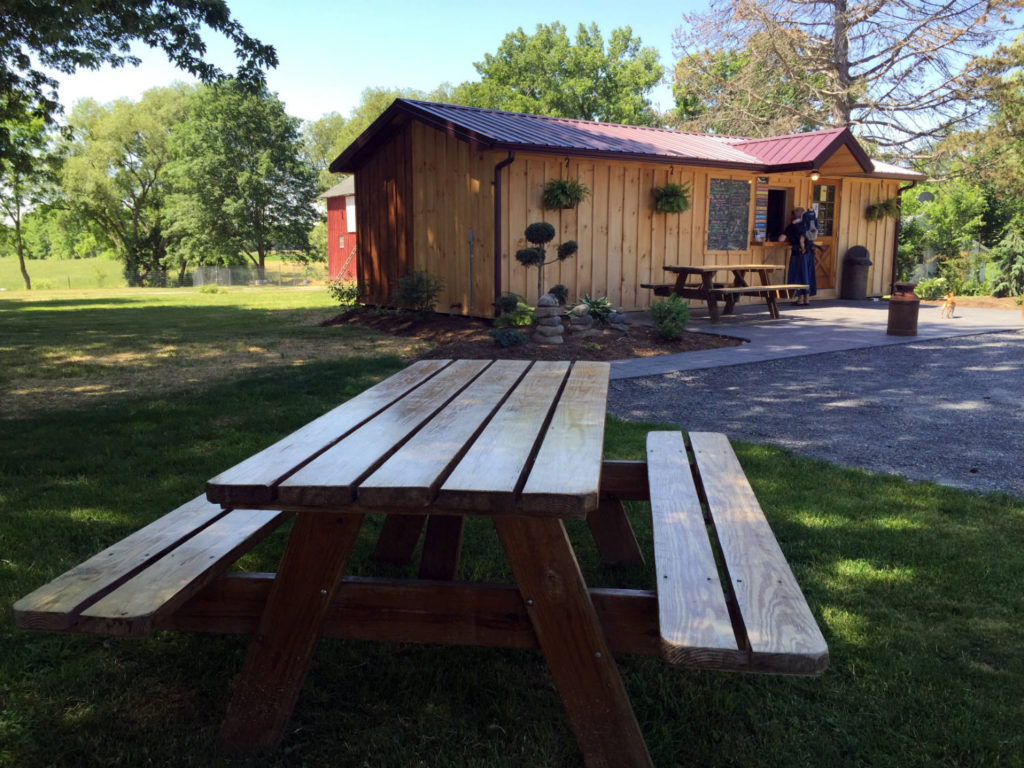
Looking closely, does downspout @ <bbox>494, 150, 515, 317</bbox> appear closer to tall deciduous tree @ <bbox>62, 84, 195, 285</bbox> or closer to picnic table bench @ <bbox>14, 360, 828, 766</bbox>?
picnic table bench @ <bbox>14, 360, 828, 766</bbox>

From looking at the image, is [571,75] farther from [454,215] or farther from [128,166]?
[454,215]

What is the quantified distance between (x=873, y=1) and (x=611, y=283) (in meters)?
16.1

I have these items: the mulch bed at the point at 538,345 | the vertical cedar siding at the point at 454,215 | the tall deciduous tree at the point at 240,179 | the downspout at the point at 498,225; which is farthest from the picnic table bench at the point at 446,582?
the tall deciduous tree at the point at 240,179

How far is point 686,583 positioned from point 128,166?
4783cm

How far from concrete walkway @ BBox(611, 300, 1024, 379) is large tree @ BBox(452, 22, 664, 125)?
101 ft

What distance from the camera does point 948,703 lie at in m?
2.06

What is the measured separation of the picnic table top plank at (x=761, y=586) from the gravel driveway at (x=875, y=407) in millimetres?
2375

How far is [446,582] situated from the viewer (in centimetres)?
189

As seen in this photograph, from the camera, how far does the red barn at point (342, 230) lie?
25.6m

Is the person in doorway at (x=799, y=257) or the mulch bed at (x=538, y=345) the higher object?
the person in doorway at (x=799, y=257)

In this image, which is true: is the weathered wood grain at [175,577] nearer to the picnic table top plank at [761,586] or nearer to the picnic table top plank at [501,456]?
the picnic table top plank at [501,456]

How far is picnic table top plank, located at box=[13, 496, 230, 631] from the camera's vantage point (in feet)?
5.14

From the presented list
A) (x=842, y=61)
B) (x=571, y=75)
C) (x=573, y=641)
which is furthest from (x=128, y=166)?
(x=573, y=641)

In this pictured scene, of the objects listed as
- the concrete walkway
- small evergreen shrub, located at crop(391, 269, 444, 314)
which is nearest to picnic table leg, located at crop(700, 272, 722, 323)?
the concrete walkway
